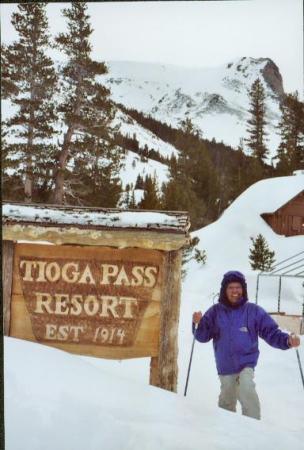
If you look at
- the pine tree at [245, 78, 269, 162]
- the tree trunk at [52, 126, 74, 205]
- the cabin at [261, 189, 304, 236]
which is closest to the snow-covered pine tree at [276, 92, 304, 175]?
the pine tree at [245, 78, 269, 162]

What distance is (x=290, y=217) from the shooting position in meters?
20.0

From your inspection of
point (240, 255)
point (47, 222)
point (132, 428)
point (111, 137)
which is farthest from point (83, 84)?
point (132, 428)

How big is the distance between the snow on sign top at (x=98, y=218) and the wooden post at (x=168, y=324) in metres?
0.20

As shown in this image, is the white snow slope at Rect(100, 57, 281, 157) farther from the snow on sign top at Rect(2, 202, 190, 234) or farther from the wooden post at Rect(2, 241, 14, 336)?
the wooden post at Rect(2, 241, 14, 336)

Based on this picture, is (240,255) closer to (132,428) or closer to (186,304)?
(186,304)

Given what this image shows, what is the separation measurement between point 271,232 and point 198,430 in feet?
61.9

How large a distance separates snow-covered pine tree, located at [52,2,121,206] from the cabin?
7.94 m

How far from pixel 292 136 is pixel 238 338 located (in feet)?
110

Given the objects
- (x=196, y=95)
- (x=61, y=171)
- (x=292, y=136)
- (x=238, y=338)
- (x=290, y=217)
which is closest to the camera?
(x=238, y=338)

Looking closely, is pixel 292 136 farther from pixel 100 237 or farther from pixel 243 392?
pixel 100 237

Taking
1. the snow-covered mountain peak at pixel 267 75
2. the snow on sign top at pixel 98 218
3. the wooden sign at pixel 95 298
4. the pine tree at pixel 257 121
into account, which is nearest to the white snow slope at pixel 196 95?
the snow-covered mountain peak at pixel 267 75

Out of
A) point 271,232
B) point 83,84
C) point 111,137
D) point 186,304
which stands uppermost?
point 83,84

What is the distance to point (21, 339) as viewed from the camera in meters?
2.95

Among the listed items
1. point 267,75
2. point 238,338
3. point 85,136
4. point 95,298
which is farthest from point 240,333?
point 267,75
